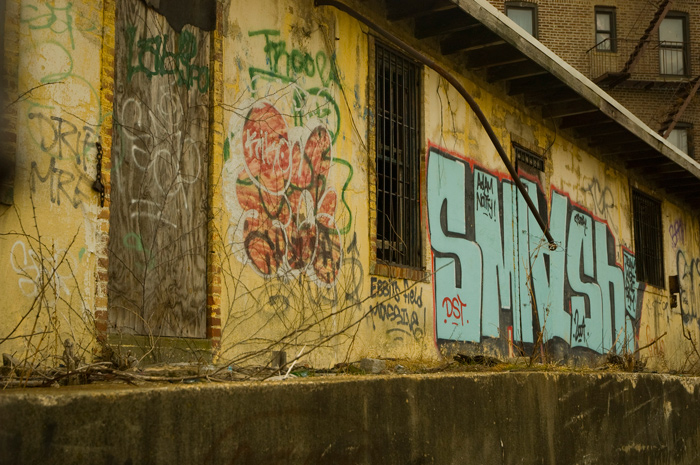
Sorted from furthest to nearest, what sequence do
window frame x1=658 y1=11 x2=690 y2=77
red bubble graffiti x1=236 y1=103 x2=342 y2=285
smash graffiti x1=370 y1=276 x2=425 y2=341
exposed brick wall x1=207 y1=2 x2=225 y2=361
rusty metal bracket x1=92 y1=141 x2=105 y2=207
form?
window frame x1=658 y1=11 x2=690 y2=77, smash graffiti x1=370 y1=276 x2=425 y2=341, red bubble graffiti x1=236 y1=103 x2=342 y2=285, exposed brick wall x1=207 y1=2 x2=225 y2=361, rusty metal bracket x1=92 y1=141 x2=105 y2=207

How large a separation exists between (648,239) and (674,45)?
11.9 metres

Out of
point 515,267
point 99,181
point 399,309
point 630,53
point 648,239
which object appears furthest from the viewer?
point 630,53

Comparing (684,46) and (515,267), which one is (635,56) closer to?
(684,46)

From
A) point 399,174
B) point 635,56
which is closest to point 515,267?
point 399,174

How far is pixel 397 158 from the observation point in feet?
30.3

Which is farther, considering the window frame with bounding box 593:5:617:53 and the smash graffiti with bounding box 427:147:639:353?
the window frame with bounding box 593:5:617:53

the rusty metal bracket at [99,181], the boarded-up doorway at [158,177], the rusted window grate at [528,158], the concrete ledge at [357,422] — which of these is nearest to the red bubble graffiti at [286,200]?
the boarded-up doorway at [158,177]

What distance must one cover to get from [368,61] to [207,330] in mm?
3673

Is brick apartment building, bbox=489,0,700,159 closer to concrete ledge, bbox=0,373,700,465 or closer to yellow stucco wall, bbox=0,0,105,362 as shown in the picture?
concrete ledge, bbox=0,373,700,465

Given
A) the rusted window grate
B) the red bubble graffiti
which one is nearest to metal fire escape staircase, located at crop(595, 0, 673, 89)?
the rusted window grate

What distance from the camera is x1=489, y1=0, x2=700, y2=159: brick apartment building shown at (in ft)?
80.2

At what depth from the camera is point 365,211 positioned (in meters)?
8.53

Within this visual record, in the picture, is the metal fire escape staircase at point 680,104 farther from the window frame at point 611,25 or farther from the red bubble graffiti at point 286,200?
the red bubble graffiti at point 286,200

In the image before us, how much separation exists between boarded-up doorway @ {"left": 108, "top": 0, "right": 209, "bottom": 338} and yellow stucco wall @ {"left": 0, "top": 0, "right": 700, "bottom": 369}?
0.64ft
